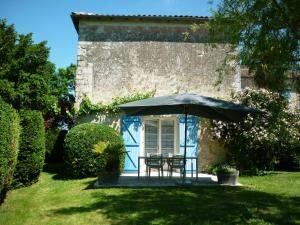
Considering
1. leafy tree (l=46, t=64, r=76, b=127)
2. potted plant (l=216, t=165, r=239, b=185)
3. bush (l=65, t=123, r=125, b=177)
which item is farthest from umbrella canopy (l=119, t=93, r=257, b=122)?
leafy tree (l=46, t=64, r=76, b=127)

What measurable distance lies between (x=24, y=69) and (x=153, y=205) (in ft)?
21.8

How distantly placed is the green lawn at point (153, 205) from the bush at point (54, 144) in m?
5.85

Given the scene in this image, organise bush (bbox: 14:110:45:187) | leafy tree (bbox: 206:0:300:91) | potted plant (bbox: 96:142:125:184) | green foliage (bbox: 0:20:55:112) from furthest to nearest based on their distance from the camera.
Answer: green foliage (bbox: 0:20:55:112)
bush (bbox: 14:110:45:187)
potted plant (bbox: 96:142:125:184)
leafy tree (bbox: 206:0:300:91)

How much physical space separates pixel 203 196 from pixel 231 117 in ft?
7.77

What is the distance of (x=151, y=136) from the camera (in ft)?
47.6

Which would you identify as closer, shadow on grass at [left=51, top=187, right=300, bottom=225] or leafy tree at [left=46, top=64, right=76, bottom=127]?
shadow on grass at [left=51, top=187, right=300, bottom=225]

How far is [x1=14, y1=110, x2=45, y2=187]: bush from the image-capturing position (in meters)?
10.5

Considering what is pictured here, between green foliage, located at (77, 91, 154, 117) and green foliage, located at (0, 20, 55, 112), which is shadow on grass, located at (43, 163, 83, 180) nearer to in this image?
green foliage, located at (77, 91, 154, 117)

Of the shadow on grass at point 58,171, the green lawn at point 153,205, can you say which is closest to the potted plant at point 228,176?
the green lawn at point 153,205

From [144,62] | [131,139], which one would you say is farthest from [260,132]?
[144,62]

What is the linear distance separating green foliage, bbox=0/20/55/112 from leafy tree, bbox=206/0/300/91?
556 centimetres

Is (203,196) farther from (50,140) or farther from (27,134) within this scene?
(50,140)

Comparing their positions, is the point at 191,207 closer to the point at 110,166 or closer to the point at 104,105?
the point at 110,166

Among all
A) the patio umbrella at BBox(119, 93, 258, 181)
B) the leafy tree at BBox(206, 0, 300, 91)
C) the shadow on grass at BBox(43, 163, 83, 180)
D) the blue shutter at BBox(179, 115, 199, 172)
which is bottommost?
the shadow on grass at BBox(43, 163, 83, 180)
